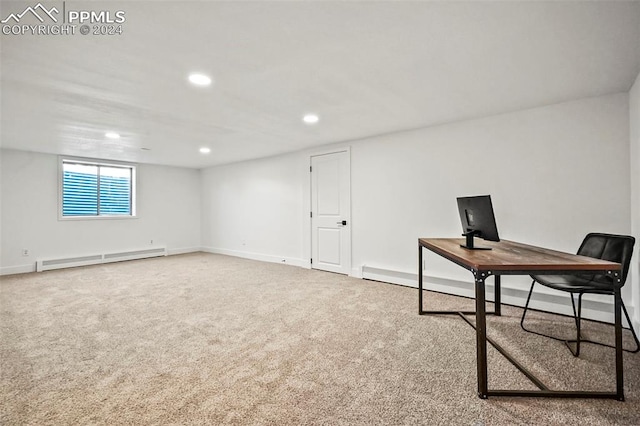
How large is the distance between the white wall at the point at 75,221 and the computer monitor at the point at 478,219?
687 cm

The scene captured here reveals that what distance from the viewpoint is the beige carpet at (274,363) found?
1.60 meters

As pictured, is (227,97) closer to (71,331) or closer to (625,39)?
(71,331)

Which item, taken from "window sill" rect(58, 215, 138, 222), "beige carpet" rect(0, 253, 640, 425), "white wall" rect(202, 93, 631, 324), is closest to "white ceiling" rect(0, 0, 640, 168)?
"white wall" rect(202, 93, 631, 324)

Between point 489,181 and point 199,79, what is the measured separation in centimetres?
338

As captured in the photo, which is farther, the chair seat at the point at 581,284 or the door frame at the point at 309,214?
the door frame at the point at 309,214

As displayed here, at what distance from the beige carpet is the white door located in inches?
50.6

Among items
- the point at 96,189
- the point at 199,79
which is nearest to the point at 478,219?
the point at 199,79

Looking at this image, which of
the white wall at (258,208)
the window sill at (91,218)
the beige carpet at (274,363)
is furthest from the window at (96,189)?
the beige carpet at (274,363)

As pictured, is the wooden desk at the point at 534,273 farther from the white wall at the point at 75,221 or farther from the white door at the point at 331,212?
the white wall at the point at 75,221

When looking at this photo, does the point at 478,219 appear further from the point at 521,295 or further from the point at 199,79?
the point at 199,79

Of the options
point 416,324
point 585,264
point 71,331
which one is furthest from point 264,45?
point 71,331

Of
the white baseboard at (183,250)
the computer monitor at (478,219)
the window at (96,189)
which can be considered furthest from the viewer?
the white baseboard at (183,250)

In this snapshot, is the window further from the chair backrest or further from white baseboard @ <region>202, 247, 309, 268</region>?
the chair backrest

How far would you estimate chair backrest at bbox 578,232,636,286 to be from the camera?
7.30 ft
